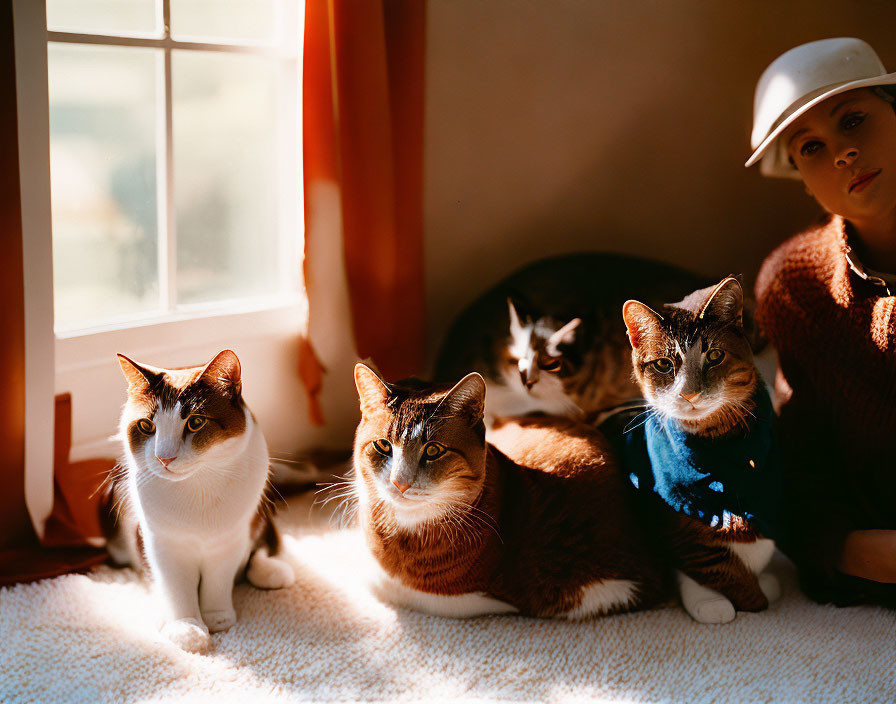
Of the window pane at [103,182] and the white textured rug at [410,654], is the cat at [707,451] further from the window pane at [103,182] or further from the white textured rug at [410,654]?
the window pane at [103,182]

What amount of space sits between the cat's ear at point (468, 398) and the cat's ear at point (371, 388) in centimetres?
9

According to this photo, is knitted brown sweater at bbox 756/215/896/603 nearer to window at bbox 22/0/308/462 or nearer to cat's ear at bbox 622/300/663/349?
cat's ear at bbox 622/300/663/349

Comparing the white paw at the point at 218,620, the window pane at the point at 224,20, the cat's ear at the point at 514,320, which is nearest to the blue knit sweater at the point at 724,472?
the cat's ear at the point at 514,320

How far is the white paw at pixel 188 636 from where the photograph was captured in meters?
1.10

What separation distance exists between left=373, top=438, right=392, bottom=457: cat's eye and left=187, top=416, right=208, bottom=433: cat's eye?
233mm

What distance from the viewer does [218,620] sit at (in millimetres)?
1157

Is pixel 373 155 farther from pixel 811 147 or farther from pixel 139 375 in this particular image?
pixel 811 147

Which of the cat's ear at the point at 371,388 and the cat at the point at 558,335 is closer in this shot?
the cat's ear at the point at 371,388

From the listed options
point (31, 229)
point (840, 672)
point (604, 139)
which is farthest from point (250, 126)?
point (840, 672)

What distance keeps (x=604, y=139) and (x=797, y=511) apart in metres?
0.98

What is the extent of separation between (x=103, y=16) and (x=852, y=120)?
1.23m

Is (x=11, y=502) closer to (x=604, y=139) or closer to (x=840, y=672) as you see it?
(x=840, y=672)

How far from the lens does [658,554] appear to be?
1236 mm

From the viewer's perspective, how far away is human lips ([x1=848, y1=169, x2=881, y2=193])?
1.16 m
